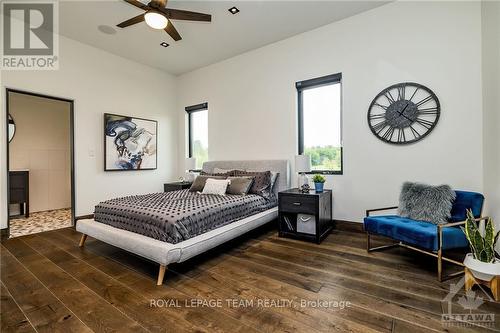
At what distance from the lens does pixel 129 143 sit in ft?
15.7

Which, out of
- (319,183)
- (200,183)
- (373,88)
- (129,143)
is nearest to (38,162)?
(129,143)

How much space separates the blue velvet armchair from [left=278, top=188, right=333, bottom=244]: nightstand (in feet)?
2.03

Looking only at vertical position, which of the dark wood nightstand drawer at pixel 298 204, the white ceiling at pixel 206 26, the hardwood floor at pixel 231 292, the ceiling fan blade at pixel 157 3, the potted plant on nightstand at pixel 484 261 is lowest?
the hardwood floor at pixel 231 292

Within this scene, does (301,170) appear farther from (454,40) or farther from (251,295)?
(454,40)

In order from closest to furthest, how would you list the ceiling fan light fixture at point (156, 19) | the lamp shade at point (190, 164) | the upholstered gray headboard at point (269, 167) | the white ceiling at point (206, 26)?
the ceiling fan light fixture at point (156, 19) < the white ceiling at point (206, 26) < the upholstered gray headboard at point (269, 167) < the lamp shade at point (190, 164)

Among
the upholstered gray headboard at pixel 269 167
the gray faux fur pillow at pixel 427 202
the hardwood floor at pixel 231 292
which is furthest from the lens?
the upholstered gray headboard at pixel 269 167

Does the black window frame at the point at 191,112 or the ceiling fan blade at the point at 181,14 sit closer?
the ceiling fan blade at the point at 181,14

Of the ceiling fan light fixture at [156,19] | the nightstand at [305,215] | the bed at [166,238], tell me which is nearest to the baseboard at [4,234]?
the bed at [166,238]

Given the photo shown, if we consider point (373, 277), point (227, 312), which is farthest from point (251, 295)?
point (373, 277)

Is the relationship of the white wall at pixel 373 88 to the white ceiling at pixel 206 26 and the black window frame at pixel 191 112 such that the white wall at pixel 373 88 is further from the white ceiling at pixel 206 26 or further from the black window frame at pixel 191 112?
the black window frame at pixel 191 112

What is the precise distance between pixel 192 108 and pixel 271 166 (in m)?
2.67

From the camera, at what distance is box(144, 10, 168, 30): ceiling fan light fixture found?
257 cm

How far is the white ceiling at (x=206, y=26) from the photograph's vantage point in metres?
3.21

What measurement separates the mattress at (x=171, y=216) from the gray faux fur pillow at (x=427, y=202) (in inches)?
76.9
